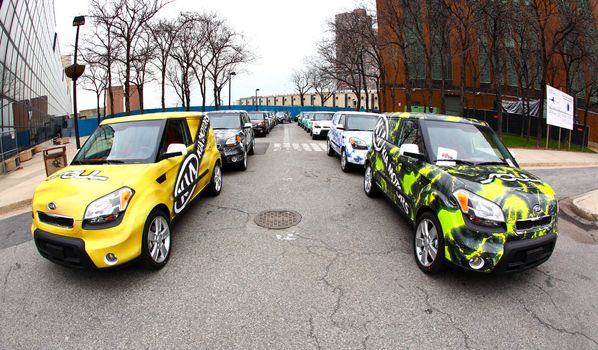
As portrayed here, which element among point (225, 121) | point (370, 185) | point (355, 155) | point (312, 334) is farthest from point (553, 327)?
point (225, 121)

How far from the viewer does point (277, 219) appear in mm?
5570

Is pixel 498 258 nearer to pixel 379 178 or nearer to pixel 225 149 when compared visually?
pixel 379 178

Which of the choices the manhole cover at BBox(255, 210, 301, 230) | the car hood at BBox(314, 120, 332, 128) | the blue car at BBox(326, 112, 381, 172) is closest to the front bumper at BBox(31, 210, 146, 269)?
the manhole cover at BBox(255, 210, 301, 230)

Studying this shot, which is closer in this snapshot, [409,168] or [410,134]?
[409,168]

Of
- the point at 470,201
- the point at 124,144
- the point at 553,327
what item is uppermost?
the point at 124,144

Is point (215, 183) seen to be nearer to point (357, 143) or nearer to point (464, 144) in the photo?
point (357, 143)

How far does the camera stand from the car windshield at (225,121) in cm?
990

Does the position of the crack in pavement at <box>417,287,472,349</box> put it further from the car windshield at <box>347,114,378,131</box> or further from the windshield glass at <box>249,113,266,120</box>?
the windshield glass at <box>249,113,266,120</box>

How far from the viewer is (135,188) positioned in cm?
357

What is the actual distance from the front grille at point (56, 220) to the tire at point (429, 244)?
394 cm

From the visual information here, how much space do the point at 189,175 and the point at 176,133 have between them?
0.73m

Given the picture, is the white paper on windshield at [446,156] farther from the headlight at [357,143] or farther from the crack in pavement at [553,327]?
the headlight at [357,143]

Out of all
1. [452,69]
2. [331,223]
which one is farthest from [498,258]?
[452,69]

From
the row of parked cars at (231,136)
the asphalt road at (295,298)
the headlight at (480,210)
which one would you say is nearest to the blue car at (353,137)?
the row of parked cars at (231,136)
